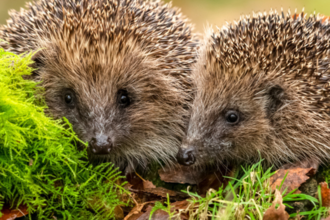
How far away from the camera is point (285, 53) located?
2.32m

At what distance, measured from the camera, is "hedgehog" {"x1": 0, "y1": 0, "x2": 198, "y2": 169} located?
2.34 meters

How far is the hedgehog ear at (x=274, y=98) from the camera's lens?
237 centimetres

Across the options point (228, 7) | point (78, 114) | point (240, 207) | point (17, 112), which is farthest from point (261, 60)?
point (228, 7)

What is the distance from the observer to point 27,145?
1902 mm

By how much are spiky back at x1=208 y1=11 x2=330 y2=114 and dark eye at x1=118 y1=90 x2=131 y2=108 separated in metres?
0.58

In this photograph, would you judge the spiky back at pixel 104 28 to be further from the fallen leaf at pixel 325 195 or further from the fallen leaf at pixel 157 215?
the fallen leaf at pixel 325 195

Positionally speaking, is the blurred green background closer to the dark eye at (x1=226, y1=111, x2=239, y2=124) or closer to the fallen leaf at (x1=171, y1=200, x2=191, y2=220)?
the dark eye at (x1=226, y1=111, x2=239, y2=124)

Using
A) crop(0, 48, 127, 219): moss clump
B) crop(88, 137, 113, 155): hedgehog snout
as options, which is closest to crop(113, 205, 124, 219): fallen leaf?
crop(0, 48, 127, 219): moss clump

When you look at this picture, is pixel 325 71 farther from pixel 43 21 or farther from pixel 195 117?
pixel 43 21

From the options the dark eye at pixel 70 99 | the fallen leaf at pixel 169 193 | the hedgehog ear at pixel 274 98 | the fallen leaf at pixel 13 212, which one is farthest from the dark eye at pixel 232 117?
the fallen leaf at pixel 13 212

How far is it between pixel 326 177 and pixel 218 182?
605 mm

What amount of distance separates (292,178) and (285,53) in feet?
2.39

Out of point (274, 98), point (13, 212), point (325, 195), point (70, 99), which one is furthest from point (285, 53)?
point (13, 212)

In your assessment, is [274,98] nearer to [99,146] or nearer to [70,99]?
[99,146]
